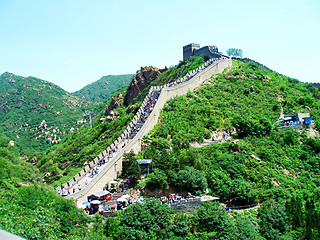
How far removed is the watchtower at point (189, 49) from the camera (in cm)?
5778

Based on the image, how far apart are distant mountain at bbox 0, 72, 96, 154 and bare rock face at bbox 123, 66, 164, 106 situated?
941 inches

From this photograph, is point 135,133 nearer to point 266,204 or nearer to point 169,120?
point 169,120

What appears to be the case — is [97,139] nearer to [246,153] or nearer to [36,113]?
[246,153]

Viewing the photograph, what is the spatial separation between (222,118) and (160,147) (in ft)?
36.0

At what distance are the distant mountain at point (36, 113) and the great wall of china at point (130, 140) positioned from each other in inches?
1593

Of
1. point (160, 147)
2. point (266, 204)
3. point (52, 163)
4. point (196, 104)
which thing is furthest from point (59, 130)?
point (266, 204)

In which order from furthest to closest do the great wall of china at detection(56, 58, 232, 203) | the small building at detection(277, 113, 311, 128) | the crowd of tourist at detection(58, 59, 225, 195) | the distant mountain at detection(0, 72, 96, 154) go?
the distant mountain at detection(0, 72, 96, 154)
the small building at detection(277, 113, 311, 128)
the great wall of china at detection(56, 58, 232, 203)
the crowd of tourist at detection(58, 59, 225, 195)

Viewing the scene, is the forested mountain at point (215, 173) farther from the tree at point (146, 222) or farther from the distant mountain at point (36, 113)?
the distant mountain at point (36, 113)

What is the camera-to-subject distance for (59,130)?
72875 mm

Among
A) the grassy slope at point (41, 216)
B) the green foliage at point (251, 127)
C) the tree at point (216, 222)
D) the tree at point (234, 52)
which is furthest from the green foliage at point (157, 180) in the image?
the tree at point (234, 52)

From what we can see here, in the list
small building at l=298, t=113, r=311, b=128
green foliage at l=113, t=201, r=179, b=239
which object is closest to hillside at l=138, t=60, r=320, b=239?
small building at l=298, t=113, r=311, b=128

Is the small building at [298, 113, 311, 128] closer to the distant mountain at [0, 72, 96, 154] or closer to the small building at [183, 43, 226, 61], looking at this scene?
the small building at [183, 43, 226, 61]

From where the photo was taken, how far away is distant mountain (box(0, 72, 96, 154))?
68.2 meters

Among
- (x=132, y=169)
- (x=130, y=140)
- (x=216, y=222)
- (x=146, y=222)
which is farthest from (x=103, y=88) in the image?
(x=146, y=222)
